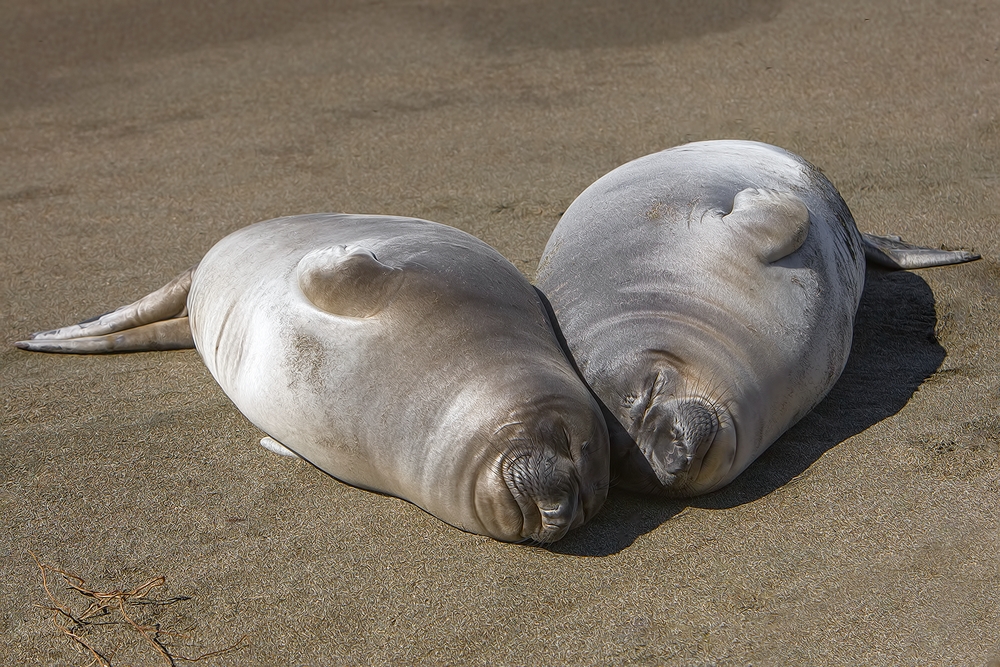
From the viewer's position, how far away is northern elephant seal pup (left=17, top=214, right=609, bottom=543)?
103 inches

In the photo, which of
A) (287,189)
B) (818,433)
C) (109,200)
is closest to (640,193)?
(818,433)

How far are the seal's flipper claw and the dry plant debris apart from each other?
120 cm

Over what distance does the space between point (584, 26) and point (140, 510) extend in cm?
466

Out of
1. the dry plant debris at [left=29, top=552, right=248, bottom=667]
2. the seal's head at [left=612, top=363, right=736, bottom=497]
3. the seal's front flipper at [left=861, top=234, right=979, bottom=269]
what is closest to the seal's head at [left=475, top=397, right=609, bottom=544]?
the seal's head at [left=612, top=363, right=736, bottom=497]

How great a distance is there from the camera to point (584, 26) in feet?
21.8

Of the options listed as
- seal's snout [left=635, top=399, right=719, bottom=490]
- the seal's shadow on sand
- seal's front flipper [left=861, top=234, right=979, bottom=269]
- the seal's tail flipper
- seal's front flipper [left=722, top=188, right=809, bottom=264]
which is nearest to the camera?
seal's snout [left=635, top=399, right=719, bottom=490]

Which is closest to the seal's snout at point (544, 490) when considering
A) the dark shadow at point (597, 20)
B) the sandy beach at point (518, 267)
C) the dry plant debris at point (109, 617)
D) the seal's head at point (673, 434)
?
the sandy beach at point (518, 267)

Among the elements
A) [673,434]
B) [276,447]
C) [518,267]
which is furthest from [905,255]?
[276,447]

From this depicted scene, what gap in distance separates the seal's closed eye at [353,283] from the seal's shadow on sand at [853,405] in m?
0.83

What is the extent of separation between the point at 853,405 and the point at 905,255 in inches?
41.4

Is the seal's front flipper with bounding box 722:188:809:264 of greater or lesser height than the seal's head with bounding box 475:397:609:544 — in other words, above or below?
above

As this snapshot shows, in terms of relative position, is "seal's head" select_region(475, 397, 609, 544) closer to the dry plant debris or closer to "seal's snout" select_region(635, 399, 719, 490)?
"seal's snout" select_region(635, 399, 719, 490)

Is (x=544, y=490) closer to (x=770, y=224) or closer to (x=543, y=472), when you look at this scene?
(x=543, y=472)

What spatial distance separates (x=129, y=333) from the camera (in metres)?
3.85
